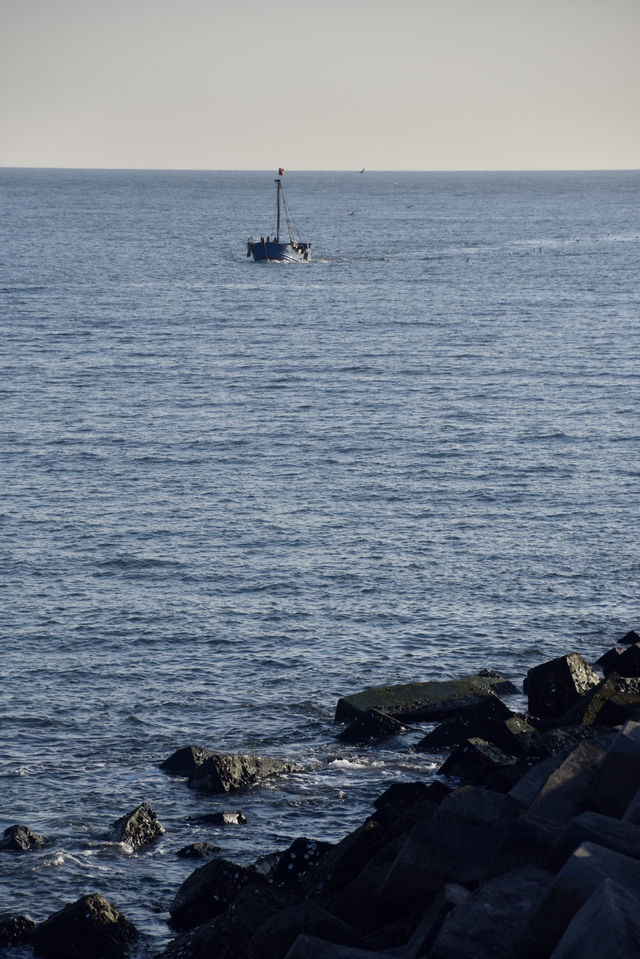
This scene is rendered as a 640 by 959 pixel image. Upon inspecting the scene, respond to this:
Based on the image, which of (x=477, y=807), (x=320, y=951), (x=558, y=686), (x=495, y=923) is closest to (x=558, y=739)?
(x=558, y=686)

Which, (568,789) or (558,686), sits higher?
(568,789)

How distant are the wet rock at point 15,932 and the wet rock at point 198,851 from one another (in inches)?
140

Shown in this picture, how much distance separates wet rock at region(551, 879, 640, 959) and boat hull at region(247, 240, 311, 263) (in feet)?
444

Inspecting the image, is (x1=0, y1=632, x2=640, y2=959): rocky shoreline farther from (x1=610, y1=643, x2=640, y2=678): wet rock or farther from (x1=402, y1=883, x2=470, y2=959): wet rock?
(x1=610, y1=643, x2=640, y2=678): wet rock

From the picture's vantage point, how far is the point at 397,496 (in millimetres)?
46969

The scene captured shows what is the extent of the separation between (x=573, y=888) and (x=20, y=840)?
12.6 metres

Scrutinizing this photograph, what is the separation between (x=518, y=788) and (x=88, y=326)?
75.5 meters

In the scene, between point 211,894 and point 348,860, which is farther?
point 211,894

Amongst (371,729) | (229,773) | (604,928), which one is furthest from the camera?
(371,729)

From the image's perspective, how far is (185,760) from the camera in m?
25.8

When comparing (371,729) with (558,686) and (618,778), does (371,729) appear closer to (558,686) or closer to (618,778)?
(558,686)

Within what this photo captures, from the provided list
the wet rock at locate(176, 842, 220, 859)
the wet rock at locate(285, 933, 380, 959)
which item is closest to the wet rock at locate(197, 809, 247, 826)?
the wet rock at locate(176, 842, 220, 859)

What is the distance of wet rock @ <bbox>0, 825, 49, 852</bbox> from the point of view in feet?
73.3

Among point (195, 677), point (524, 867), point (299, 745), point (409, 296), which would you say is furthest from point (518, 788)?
point (409, 296)
